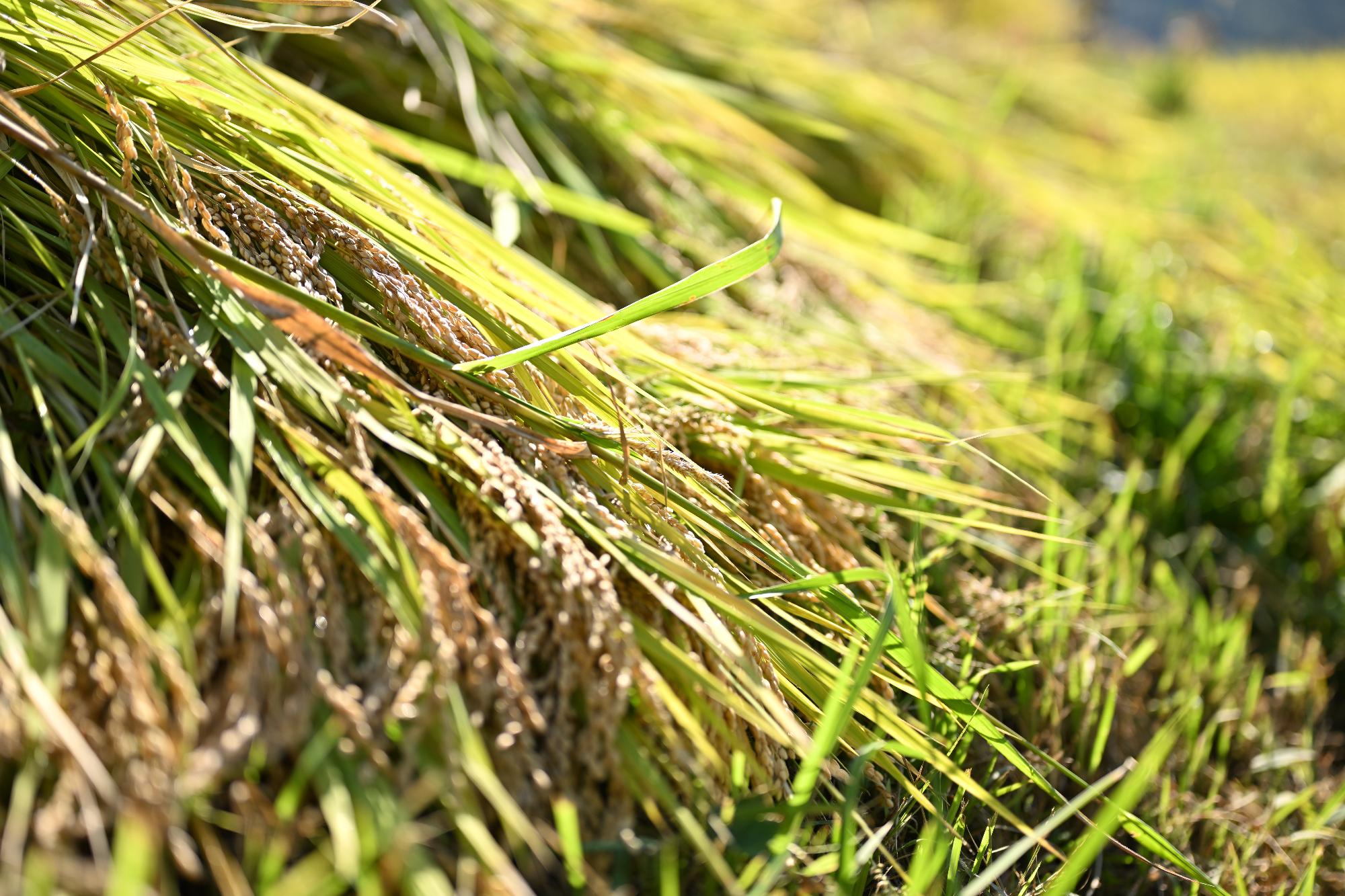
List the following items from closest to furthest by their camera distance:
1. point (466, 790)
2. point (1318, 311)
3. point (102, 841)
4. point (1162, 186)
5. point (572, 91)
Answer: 1. point (102, 841)
2. point (466, 790)
3. point (572, 91)
4. point (1318, 311)
5. point (1162, 186)

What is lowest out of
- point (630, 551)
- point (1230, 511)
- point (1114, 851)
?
point (1114, 851)

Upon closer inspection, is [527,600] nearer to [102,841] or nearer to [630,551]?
[630,551]

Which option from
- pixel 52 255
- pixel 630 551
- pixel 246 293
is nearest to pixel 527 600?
pixel 630 551

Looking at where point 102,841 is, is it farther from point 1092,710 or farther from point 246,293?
point 1092,710

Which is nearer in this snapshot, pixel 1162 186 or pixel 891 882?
pixel 891 882

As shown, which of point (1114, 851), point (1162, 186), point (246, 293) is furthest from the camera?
point (1162, 186)

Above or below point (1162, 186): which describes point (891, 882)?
below
